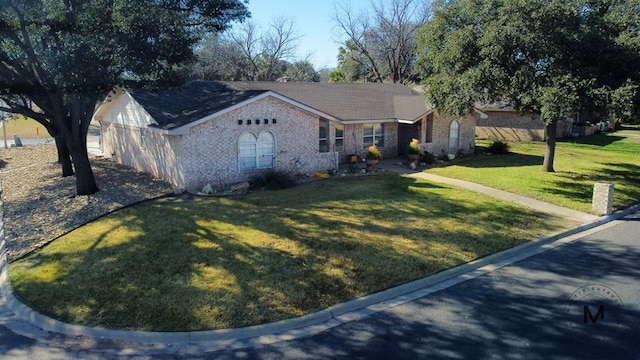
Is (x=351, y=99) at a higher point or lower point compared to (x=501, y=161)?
higher

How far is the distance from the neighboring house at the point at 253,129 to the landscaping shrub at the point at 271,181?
65 cm

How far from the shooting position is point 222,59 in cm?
4806

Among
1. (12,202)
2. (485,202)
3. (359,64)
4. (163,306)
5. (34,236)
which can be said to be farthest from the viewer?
(359,64)

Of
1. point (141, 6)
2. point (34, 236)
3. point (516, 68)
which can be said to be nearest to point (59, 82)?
point (141, 6)

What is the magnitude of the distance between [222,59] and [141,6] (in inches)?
1382

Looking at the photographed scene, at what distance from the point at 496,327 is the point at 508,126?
1224 inches

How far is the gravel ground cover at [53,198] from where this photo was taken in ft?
42.4

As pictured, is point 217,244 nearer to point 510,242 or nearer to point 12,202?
point 510,242

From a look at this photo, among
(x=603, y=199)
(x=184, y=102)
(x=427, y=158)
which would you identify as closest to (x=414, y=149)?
(x=427, y=158)

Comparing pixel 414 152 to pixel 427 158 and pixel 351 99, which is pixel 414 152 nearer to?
pixel 427 158

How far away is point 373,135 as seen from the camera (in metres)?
23.8

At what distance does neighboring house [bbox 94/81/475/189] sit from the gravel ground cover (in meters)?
1.03

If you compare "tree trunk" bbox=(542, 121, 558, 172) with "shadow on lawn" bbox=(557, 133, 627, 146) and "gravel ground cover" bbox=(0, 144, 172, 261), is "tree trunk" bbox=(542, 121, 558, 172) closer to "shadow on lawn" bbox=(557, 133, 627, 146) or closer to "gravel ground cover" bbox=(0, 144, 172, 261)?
"shadow on lawn" bbox=(557, 133, 627, 146)

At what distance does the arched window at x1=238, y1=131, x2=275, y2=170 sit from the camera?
1777cm
